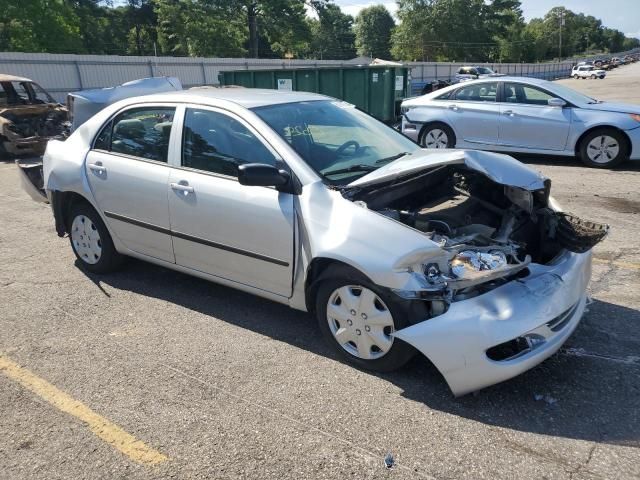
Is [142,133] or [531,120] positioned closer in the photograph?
[142,133]

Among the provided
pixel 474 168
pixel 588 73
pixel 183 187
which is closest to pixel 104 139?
pixel 183 187

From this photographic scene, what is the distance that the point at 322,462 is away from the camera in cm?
267

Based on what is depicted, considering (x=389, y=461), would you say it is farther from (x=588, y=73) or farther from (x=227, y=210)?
(x=588, y=73)

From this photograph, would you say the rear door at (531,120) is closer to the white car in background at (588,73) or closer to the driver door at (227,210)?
the driver door at (227,210)

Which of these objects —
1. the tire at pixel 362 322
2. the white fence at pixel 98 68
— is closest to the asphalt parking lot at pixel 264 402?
the tire at pixel 362 322

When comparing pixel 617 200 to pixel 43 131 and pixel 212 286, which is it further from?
pixel 43 131

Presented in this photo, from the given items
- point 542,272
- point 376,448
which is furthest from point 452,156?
point 376,448

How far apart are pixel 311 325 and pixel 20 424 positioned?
1.96m

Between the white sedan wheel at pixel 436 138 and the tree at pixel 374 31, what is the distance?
9214 cm

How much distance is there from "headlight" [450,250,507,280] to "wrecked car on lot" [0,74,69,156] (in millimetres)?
11997

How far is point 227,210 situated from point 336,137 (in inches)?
42.0

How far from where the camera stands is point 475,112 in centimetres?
1026

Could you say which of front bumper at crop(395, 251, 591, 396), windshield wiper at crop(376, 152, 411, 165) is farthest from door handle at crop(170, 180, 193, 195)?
front bumper at crop(395, 251, 591, 396)

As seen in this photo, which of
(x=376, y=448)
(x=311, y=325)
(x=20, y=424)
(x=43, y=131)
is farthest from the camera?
(x=43, y=131)
